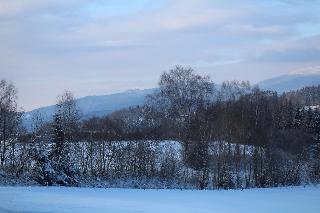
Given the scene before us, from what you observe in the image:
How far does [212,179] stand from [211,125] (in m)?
6.37

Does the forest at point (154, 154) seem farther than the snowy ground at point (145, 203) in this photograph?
Yes

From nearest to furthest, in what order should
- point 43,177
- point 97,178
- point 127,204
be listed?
1. point 127,204
2. point 43,177
3. point 97,178

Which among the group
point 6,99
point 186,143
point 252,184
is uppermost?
point 6,99

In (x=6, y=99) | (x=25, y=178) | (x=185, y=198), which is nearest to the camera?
(x=185, y=198)

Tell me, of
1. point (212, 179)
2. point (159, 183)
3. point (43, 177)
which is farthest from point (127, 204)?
point (212, 179)

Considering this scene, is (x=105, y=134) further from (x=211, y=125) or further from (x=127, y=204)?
(x=127, y=204)

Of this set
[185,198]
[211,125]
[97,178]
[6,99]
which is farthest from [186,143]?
[185,198]

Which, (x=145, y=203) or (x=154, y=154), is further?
(x=154, y=154)

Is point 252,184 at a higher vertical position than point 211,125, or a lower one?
lower

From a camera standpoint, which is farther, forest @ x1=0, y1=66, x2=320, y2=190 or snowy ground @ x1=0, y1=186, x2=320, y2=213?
forest @ x1=0, y1=66, x2=320, y2=190

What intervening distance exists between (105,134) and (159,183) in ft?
31.8

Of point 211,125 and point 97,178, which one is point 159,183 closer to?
point 97,178

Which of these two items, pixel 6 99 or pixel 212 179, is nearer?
pixel 212 179

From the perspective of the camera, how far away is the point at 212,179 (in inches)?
1455
